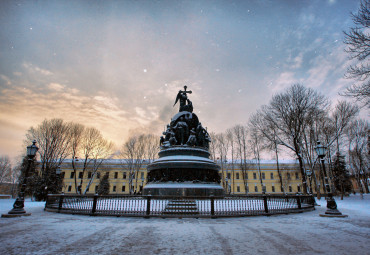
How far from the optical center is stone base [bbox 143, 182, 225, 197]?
45.0 feet

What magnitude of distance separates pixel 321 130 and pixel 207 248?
28.9 meters

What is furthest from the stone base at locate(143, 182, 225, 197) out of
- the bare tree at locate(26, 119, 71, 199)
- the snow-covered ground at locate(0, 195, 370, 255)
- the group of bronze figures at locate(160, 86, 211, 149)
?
the bare tree at locate(26, 119, 71, 199)

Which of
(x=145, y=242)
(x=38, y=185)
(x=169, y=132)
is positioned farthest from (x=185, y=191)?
(x=38, y=185)

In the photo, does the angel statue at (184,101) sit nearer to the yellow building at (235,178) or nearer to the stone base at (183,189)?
the stone base at (183,189)

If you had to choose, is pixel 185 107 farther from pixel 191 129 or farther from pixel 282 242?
pixel 282 242

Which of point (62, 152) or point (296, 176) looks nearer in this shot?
point (62, 152)

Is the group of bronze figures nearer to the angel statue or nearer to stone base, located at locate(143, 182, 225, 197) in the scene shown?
the angel statue

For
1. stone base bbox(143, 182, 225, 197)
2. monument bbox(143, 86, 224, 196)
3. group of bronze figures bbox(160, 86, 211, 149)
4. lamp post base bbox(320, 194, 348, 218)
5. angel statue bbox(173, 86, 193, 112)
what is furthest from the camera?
angel statue bbox(173, 86, 193, 112)

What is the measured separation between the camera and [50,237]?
524 centimetres

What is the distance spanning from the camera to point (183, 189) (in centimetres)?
1377

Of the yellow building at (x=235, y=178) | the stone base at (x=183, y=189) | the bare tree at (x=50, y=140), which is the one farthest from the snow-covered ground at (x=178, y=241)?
the yellow building at (x=235, y=178)

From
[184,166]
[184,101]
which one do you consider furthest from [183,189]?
[184,101]

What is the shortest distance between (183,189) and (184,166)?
6.06 feet

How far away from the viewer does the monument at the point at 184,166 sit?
1417cm
